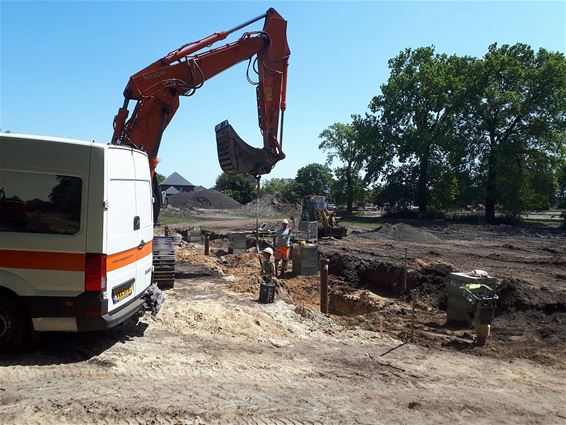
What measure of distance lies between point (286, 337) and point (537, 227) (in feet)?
109

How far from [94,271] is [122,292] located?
691mm

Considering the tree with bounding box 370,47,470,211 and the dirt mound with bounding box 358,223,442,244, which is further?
the tree with bounding box 370,47,470,211

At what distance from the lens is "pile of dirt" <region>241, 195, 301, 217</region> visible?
184ft

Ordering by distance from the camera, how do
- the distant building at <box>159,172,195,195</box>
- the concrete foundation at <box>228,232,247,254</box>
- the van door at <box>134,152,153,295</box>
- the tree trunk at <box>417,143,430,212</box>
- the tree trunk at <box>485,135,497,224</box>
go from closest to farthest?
the van door at <box>134,152,153,295</box> < the concrete foundation at <box>228,232,247,254</box> < the tree trunk at <box>485,135,497,224</box> < the tree trunk at <box>417,143,430,212</box> < the distant building at <box>159,172,195,195</box>

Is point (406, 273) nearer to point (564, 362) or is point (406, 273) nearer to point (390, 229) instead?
point (564, 362)

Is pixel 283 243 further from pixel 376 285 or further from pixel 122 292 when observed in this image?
pixel 122 292

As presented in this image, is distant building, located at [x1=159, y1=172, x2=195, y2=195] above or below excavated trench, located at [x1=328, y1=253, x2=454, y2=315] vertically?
above

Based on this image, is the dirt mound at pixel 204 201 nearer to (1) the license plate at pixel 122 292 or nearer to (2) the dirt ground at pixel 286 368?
(2) the dirt ground at pixel 286 368

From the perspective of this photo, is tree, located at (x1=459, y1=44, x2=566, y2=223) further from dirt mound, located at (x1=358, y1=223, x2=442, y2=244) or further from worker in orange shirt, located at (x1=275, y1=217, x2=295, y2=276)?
worker in orange shirt, located at (x1=275, y1=217, x2=295, y2=276)

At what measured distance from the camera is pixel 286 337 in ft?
24.9

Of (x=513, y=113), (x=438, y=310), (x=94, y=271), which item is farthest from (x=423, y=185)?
(x=94, y=271)

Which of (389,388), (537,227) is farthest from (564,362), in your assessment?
(537,227)

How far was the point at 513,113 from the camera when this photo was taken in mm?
38656

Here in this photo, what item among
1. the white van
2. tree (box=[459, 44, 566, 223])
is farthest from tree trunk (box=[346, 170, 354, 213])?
the white van
